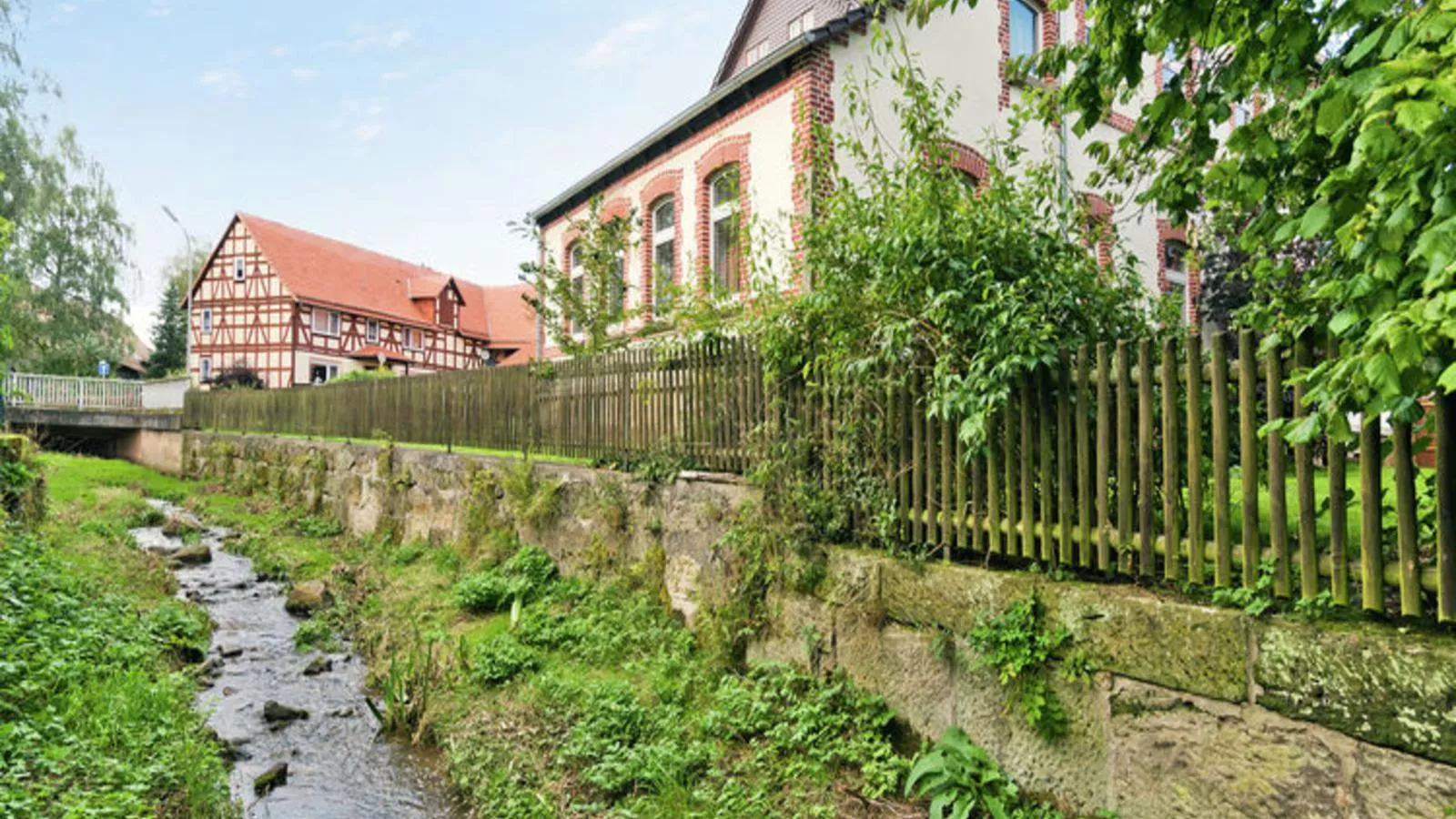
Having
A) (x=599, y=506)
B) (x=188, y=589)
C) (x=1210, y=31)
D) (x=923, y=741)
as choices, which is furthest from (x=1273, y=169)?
(x=188, y=589)

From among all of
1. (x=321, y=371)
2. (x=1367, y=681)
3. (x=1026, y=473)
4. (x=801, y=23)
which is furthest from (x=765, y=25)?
(x=321, y=371)

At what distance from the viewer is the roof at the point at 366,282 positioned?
110ft

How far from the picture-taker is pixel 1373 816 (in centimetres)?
257

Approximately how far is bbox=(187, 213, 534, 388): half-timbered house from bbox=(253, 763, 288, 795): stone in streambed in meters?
26.3

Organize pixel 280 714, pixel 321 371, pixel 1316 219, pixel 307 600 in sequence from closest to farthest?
1. pixel 1316 219
2. pixel 280 714
3. pixel 307 600
4. pixel 321 371

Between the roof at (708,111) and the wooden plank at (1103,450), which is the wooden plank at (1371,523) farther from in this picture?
the roof at (708,111)

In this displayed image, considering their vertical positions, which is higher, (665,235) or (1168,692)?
(665,235)

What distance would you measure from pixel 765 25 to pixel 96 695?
16429 mm

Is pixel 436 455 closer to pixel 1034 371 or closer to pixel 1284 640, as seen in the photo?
pixel 1034 371

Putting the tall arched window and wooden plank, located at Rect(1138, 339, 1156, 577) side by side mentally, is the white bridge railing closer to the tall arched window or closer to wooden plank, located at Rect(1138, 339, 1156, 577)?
the tall arched window

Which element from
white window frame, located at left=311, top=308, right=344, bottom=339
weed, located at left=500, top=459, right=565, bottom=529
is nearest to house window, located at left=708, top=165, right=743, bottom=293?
weed, located at left=500, top=459, right=565, bottom=529

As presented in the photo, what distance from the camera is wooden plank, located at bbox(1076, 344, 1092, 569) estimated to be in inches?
140

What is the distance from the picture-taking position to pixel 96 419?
21.8 m

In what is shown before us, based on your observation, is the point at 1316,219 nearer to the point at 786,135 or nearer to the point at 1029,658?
the point at 1029,658
